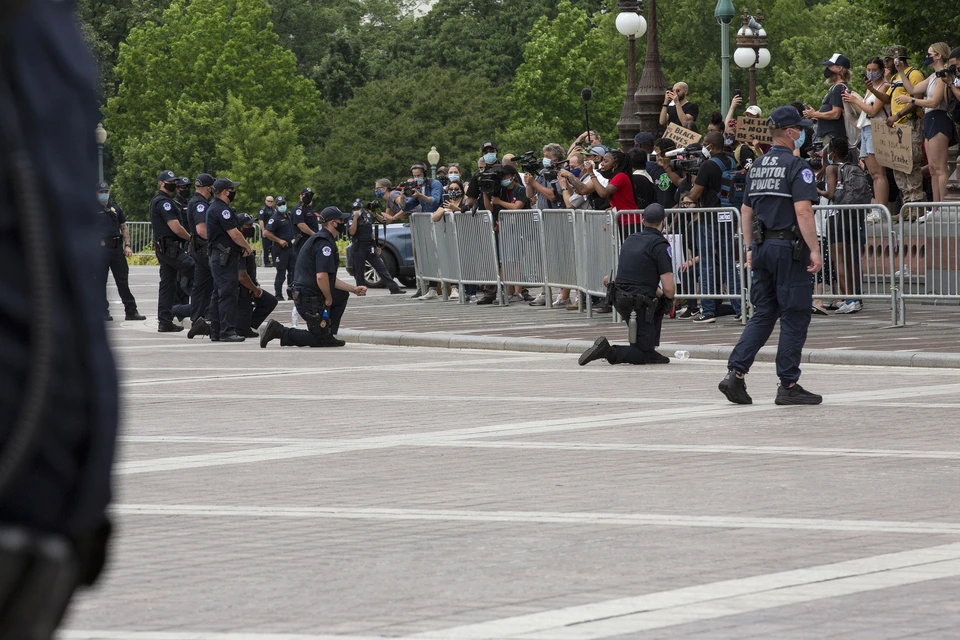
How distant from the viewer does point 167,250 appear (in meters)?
21.2

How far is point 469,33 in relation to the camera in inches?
3489

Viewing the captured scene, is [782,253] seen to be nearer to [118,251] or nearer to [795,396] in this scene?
[795,396]

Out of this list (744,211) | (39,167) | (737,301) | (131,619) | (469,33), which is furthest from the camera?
(469,33)

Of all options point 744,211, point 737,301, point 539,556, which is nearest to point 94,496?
point 539,556

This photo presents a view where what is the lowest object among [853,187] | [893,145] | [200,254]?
[200,254]

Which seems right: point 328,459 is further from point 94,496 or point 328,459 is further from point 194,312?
point 194,312

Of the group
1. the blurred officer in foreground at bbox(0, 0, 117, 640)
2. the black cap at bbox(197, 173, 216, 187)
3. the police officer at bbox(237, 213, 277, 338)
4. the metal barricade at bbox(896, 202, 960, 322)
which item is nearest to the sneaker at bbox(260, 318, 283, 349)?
the police officer at bbox(237, 213, 277, 338)

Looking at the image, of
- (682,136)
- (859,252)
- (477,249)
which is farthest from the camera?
(477,249)

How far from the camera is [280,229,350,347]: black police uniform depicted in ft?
58.9

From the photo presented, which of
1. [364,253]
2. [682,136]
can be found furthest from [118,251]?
[682,136]

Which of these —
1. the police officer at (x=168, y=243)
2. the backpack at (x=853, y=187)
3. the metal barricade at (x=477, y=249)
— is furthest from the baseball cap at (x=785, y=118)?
the metal barricade at (x=477, y=249)

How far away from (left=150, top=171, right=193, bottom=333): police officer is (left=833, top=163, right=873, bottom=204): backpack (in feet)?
26.5

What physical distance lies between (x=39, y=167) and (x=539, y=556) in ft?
15.1

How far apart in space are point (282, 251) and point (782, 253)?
16902mm
